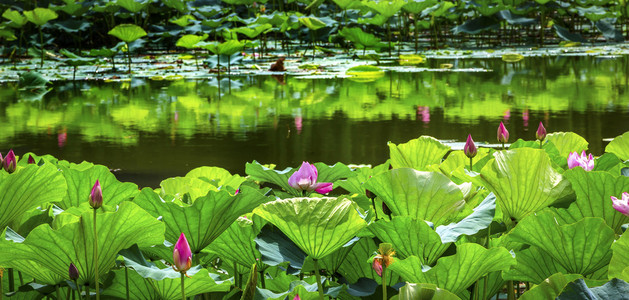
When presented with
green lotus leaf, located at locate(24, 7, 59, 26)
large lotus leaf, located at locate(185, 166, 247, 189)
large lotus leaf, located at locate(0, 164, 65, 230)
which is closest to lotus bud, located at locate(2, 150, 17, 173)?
large lotus leaf, located at locate(0, 164, 65, 230)

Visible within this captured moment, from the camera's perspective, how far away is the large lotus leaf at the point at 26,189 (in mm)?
782

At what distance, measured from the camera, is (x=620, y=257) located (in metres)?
0.64

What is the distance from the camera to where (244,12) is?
11.6 metres

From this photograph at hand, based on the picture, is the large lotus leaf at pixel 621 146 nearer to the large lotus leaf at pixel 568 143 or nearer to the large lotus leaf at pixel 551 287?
the large lotus leaf at pixel 568 143

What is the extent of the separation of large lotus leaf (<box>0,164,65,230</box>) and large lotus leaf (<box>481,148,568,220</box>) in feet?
1.64

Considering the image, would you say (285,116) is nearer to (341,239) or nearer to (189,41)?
(341,239)

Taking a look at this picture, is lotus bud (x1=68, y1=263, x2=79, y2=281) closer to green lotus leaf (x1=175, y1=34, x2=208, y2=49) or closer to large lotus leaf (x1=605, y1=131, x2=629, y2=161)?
large lotus leaf (x1=605, y1=131, x2=629, y2=161)

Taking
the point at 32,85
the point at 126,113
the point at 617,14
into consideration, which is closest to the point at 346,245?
the point at 126,113

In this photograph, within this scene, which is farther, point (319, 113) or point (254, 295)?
point (319, 113)

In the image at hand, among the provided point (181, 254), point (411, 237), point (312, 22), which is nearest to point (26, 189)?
point (181, 254)

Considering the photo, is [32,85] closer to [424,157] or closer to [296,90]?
[296,90]

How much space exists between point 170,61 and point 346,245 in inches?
317

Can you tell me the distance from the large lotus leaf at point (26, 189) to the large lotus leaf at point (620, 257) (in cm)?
60

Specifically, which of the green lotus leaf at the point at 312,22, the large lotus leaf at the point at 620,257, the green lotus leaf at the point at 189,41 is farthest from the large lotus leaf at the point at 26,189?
the green lotus leaf at the point at 312,22
